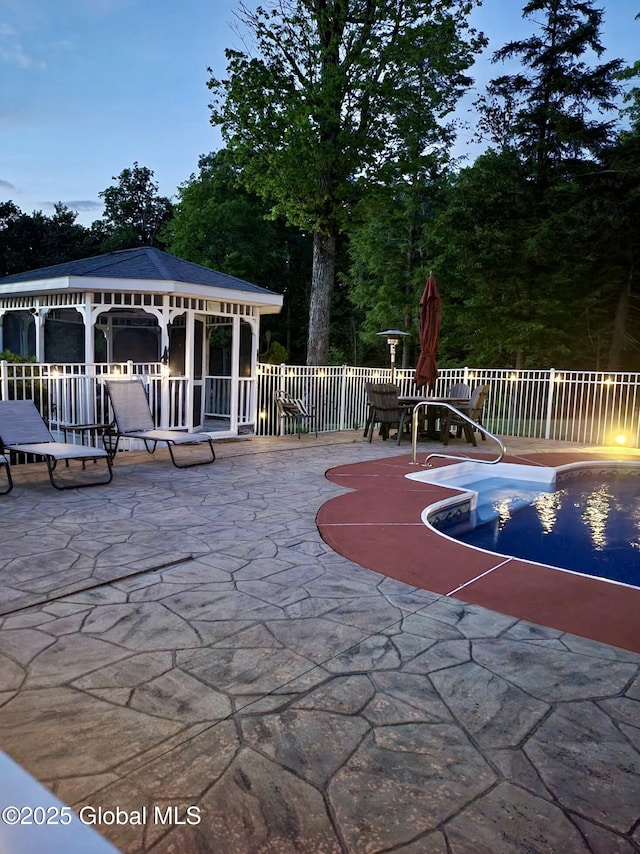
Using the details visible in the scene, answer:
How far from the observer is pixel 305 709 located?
219 centimetres

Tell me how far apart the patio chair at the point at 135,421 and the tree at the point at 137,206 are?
2598 centimetres

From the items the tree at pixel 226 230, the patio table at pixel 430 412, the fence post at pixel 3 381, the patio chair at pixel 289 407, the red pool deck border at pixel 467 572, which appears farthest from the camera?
the tree at pixel 226 230

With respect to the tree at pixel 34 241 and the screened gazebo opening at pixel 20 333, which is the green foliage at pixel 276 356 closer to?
the screened gazebo opening at pixel 20 333

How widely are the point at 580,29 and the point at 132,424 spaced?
18.7m

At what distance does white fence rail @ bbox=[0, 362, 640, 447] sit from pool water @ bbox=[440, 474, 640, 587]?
3537mm

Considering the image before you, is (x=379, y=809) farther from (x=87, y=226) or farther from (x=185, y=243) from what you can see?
(x=87, y=226)

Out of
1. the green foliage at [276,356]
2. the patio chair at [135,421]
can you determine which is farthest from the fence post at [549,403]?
the green foliage at [276,356]

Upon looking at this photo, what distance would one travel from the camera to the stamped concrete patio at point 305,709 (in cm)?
166

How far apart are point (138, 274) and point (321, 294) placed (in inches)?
228

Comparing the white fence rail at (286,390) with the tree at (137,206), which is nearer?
the white fence rail at (286,390)

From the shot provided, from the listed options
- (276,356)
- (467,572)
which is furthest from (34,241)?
(467,572)

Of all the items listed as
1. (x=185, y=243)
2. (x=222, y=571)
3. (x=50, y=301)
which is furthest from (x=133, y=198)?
(x=222, y=571)

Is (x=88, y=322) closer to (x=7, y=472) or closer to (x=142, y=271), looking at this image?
(x=142, y=271)

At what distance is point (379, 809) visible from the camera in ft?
5.56
